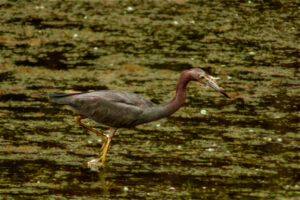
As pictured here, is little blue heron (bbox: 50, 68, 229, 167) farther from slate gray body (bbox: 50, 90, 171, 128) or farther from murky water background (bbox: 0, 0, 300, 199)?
murky water background (bbox: 0, 0, 300, 199)

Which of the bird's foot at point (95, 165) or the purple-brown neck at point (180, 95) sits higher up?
the purple-brown neck at point (180, 95)

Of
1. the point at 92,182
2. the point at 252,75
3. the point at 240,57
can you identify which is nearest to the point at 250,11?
the point at 240,57

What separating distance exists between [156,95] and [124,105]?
2395 millimetres

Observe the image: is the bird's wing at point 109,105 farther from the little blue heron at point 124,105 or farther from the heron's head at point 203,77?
the heron's head at point 203,77

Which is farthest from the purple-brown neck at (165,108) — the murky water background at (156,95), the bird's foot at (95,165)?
the bird's foot at (95,165)

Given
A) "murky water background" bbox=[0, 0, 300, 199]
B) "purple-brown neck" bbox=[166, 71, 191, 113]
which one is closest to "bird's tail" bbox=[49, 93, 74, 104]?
"murky water background" bbox=[0, 0, 300, 199]

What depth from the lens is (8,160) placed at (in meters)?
7.91

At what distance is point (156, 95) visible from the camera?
10.5m

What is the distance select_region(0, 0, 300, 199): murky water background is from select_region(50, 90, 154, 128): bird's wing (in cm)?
45

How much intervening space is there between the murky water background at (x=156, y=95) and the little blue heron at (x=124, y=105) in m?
0.45

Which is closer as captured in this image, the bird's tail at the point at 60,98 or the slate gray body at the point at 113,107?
the slate gray body at the point at 113,107

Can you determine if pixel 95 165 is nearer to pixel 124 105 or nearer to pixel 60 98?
pixel 124 105

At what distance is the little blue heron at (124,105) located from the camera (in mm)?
8062

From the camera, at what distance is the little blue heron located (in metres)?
8.06
